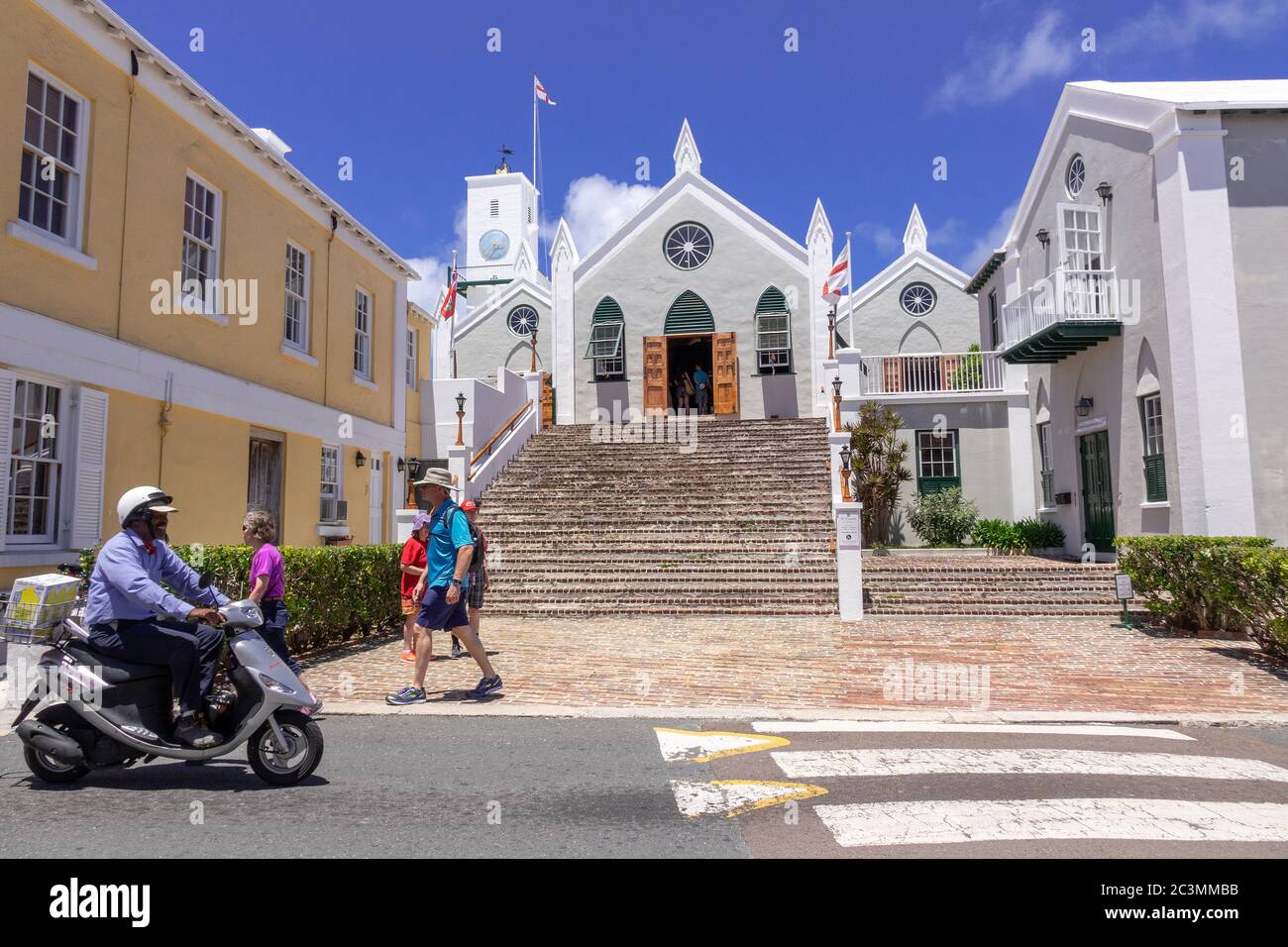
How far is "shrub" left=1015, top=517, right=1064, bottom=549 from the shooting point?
17906mm

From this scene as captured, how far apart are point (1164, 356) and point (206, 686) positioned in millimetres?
14010

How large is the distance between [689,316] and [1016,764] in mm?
20446

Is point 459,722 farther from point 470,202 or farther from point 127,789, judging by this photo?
point 470,202

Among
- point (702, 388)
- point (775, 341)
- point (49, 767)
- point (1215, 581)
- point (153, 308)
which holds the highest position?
point (775, 341)

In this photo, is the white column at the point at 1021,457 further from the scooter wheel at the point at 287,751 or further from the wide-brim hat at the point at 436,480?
the scooter wheel at the point at 287,751

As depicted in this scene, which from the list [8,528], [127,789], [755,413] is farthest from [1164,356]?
[8,528]

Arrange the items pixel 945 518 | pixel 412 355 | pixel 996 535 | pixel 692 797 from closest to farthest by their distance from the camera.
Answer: pixel 692 797, pixel 996 535, pixel 945 518, pixel 412 355

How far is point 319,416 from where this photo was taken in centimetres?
1402

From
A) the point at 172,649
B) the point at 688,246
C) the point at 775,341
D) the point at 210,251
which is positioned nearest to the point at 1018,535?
the point at 775,341

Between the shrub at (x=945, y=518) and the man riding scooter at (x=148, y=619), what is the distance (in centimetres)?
1733

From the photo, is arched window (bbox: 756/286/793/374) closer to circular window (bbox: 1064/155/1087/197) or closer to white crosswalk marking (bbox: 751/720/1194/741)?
circular window (bbox: 1064/155/1087/197)

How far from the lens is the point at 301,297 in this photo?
13797 millimetres

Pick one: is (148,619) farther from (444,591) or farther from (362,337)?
(362,337)

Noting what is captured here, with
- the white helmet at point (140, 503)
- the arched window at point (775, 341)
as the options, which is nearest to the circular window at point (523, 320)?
the arched window at point (775, 341)
